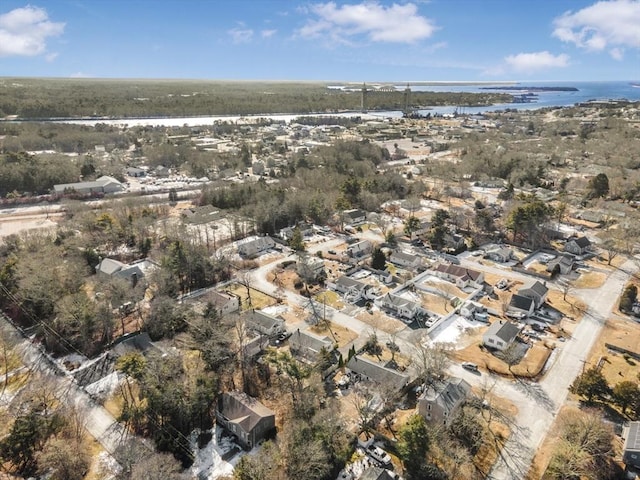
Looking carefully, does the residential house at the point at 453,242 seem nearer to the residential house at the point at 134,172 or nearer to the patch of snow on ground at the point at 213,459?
the patch of snow on ground at the point at 213,459

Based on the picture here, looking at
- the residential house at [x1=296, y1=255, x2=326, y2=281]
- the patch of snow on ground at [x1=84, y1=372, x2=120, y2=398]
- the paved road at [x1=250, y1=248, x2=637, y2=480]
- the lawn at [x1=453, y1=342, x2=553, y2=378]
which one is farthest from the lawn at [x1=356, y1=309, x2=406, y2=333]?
the patch of snow on ground at [x1=84, y1=372, x2=120, y2=398]

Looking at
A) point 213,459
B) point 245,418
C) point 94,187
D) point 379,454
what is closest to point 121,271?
point 245,418

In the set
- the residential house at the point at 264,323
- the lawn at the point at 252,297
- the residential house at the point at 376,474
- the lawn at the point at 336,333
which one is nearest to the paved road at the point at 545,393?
the residential house at the point at 376,474

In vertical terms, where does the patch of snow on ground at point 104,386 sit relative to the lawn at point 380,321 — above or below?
above

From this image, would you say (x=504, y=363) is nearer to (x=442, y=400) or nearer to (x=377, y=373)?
(x=442, y=400)

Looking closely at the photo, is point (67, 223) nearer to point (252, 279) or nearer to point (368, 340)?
point (252, 279)
